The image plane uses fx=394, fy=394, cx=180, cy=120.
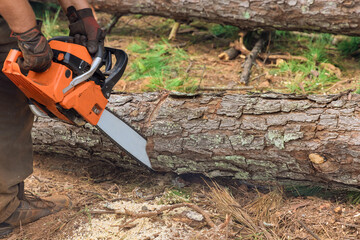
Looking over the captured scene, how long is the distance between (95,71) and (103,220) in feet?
3.14

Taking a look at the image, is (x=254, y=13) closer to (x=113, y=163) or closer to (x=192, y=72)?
(x=192, y=72)

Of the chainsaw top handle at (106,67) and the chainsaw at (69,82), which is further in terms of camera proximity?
the chainsaw top handle at (106,67)

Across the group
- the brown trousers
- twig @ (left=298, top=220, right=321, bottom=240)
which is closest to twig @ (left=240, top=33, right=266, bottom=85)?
twig @ (left=298, top=220, right=321, bottom=240)

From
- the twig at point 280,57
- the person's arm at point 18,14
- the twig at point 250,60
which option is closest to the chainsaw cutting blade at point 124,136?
the person's arm at point 18,14

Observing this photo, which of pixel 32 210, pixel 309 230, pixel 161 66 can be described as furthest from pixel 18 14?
pixel 161 66

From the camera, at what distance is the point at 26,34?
6.07 feet

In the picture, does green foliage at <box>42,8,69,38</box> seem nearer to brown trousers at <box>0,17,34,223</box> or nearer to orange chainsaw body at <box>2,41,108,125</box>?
brown trousers at <box>0,17,34,223</box>

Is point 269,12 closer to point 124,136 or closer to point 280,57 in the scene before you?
point 280,57

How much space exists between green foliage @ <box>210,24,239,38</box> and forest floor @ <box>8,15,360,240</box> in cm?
103

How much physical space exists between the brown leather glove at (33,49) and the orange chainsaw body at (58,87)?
5 cm

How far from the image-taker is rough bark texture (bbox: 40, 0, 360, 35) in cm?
372

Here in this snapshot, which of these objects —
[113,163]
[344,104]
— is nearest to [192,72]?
[113,163]

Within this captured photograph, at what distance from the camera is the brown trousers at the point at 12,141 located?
7.50 ft

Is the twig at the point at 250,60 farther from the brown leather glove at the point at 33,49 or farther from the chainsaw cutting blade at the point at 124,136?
the brown leather glove at the point at 33,49
